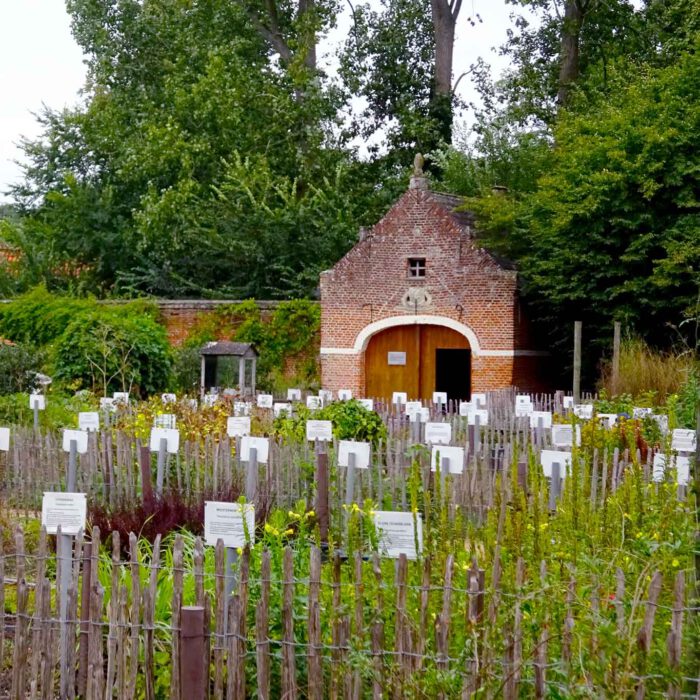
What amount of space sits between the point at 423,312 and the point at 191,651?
17440mm

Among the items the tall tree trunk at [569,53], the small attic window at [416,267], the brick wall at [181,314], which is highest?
the tall tree trunk at [569,53]

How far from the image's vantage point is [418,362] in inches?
856

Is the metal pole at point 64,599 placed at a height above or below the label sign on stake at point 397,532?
below

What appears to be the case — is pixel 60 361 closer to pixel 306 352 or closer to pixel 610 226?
pixel 306 352

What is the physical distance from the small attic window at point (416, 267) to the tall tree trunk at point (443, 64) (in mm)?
8528

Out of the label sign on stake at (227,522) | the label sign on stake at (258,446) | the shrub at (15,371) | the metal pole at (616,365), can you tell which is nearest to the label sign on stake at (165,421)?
the label sign on stake at (258,446)

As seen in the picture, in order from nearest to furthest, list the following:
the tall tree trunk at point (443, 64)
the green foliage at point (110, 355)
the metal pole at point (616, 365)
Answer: the metal pole at point (616, 365), the green foliage at point (110, 355), the tall tree trunk at point (443, 64)

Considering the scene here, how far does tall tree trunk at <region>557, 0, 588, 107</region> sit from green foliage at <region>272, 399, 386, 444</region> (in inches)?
724

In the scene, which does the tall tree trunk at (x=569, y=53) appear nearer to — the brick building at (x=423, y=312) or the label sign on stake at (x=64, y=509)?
the brick building at (x=423, y=312)

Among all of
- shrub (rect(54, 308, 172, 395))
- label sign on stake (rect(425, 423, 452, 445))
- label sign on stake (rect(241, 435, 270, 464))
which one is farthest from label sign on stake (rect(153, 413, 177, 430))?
shrub (rect(54, 308, 172, 395))

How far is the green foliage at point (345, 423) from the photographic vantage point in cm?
1059

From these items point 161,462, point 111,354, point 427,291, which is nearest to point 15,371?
point 111,354

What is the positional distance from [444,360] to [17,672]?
57.3 feet

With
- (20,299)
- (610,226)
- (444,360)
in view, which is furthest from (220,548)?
(20,299)
